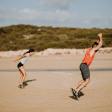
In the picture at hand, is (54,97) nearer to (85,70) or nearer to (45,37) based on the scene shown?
(85,70)

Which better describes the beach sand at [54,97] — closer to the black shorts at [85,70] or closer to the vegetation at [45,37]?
the black shorts at [85,70]

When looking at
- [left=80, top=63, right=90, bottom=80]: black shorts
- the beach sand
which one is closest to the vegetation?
the beach sand

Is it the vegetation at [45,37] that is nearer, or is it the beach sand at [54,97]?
the beach sand at [54,97]

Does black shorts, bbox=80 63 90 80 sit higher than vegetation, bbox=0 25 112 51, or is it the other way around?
vegetation, bbox=0 25 112 51

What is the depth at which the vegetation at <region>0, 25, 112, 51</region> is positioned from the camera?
66062 mm

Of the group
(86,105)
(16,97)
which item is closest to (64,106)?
(86,105)

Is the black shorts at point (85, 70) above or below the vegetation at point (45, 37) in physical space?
below

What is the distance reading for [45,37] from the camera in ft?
256

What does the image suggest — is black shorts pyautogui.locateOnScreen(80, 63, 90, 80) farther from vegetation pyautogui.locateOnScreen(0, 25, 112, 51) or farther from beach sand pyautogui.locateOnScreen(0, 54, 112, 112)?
vegetation pyautogui.locateOnScreen(0, 25, 112, 51)

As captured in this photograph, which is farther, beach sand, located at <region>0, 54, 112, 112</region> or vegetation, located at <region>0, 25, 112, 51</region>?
vegetation, located at <region>0, 25, 112, 51</region>

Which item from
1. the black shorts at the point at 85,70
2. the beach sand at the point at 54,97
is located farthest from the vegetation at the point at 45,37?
the black shorts at the point at 85,70

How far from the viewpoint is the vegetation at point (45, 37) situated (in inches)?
2601

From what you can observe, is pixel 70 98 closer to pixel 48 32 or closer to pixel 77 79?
pixel 77 79

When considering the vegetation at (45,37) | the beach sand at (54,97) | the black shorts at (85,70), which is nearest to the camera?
the beach sand at (54,97)
